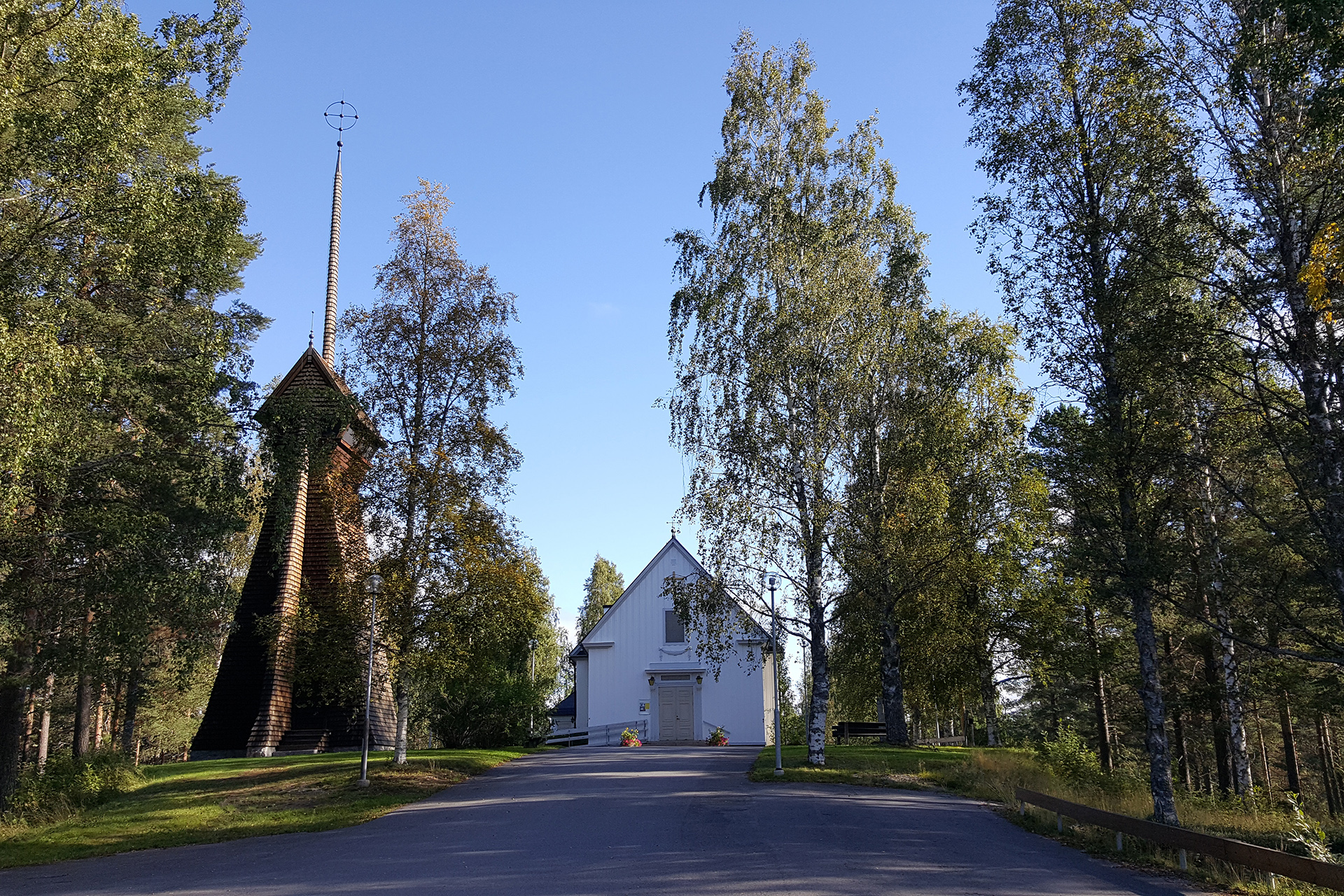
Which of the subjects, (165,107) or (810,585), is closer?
(165,107)

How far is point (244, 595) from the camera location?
86.9ft

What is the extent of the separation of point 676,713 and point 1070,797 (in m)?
23.2

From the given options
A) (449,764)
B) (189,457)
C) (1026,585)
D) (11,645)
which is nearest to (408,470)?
(189,457)

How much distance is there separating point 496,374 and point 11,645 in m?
11.4

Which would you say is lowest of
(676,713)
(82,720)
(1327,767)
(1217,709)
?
(1327,767)

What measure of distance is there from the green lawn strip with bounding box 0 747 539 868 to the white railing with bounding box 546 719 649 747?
50.6 feet

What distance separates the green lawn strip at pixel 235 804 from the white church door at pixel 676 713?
16004mm

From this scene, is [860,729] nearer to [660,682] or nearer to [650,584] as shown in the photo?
[660,682]

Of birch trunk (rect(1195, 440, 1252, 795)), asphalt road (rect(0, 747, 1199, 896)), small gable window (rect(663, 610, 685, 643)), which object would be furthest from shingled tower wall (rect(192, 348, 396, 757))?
birch trunk (rect(1195, 440, 1252, 795))

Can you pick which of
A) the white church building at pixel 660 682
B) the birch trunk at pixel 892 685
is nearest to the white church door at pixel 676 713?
the white church building at pixel 660 682

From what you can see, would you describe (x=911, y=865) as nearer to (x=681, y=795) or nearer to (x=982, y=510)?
(x=681, y=795)

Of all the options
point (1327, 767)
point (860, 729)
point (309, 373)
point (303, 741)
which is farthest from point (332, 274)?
point (1327, 767)

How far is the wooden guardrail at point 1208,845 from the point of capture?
8484 millimetres

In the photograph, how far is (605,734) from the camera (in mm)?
38250
